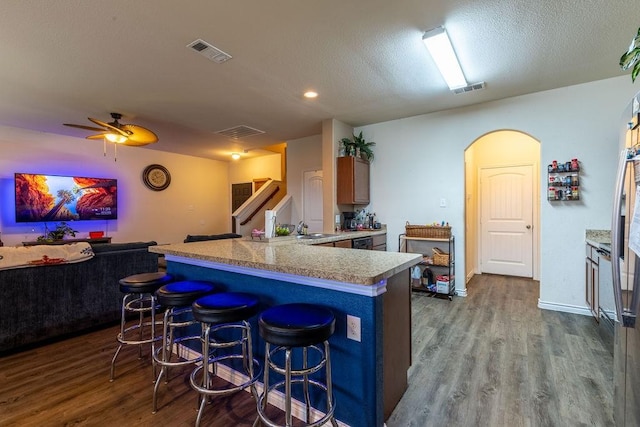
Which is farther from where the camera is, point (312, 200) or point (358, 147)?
point (312, 200)

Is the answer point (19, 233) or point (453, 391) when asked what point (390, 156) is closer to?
point (453, 391)

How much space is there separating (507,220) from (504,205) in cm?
28

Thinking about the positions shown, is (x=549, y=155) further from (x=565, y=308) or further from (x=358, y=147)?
(x=358, y=147)

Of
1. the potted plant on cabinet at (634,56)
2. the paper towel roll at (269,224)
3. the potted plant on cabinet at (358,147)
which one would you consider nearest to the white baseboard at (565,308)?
the potted plant on cabinet at (358,147)

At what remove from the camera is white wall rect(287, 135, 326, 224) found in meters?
5.85

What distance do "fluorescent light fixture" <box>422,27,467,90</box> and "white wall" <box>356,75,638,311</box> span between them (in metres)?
0.61

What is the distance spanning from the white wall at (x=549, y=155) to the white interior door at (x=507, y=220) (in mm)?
1711

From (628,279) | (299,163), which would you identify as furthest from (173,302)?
(299,163)

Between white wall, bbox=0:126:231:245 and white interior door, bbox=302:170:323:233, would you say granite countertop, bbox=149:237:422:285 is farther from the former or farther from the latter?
white wall, bbox=0:126:231:245

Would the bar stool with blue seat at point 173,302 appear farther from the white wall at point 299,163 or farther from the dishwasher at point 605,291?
the white wall at point 299,163

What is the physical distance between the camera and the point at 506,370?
7.50 feet

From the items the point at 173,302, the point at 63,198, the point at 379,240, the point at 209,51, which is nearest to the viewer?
the point at 173,302

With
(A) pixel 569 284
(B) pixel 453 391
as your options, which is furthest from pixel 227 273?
(A) pixel 569 284

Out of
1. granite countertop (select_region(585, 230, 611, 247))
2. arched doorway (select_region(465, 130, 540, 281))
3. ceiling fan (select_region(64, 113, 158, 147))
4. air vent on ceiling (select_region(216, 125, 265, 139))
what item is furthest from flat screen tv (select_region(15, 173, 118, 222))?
granite countertop (select_region(585, 230, 611, 247))
